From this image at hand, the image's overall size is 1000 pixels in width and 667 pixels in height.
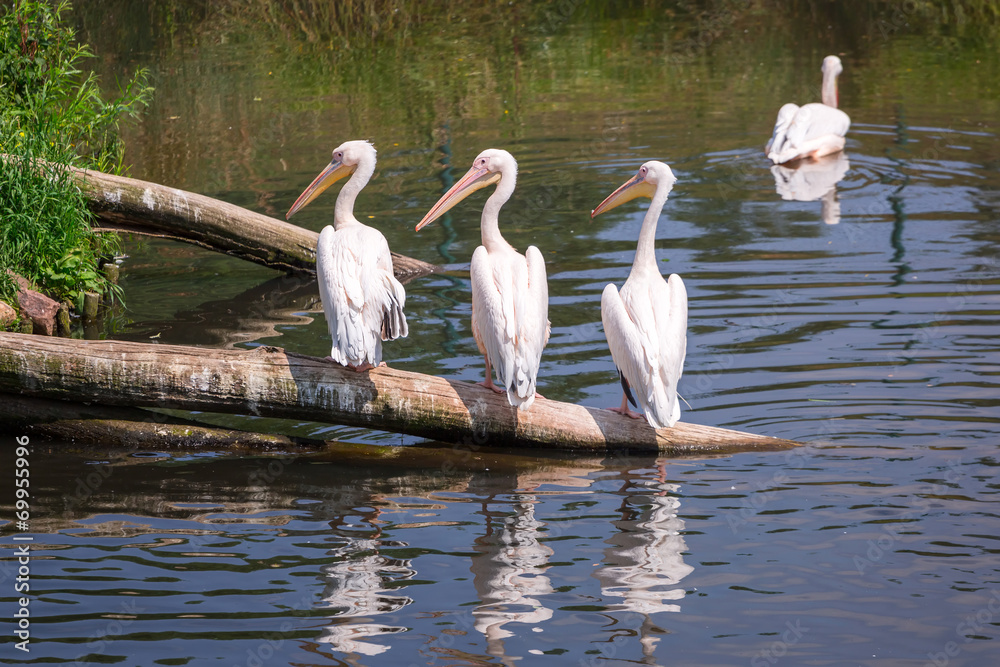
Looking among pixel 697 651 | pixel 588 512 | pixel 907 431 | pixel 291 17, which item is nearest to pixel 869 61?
pixel 291 17

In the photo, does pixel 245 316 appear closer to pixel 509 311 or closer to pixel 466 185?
pixel 466 185

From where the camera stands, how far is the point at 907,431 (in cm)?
478

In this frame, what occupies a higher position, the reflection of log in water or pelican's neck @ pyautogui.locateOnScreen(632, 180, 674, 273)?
pelican's neck @ pyautogui.locateOnScreen(632, 180, 674, 273)

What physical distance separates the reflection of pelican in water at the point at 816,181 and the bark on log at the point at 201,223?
3.18 meters

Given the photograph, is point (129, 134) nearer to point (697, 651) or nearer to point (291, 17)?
point (291, 17)

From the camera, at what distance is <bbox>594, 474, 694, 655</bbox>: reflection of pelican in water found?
362 centimetres

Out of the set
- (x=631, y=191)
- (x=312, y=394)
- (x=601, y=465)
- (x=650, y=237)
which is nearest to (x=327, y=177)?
(x=312, y=394)

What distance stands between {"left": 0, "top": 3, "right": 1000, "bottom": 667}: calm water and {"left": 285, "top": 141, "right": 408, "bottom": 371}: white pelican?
600 mm

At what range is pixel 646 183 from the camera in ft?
17.4

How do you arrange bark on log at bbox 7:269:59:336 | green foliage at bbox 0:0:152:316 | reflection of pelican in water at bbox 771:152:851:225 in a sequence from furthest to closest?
1. reflection of pelican in water at bbox 771:152:851:225
2. green foliage at bbox 0:0:152:316
3. bark on log at bbox 7:269:59:336

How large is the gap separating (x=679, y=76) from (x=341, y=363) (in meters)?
9.33

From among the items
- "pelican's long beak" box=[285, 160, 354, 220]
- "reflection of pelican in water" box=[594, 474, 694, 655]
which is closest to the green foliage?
"pelican's long beak" box=[285, 160, 354, 220]

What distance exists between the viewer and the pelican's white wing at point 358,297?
180 inches

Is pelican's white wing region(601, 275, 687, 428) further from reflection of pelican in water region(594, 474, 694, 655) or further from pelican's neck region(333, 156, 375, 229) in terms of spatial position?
pelican's neck region(333, 156, 375, 229)
